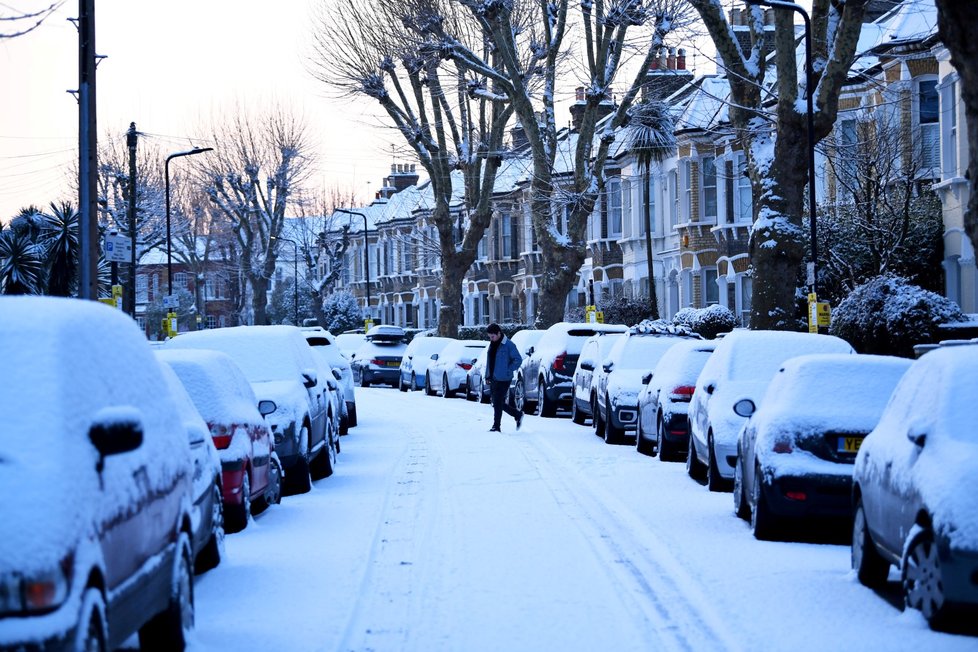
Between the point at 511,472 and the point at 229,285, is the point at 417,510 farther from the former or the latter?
the point at 229,285

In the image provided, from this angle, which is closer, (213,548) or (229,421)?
(213,548)

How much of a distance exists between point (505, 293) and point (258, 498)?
5953 centimetres

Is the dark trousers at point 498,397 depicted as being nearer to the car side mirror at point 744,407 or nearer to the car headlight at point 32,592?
the car side mirror at point 744,407

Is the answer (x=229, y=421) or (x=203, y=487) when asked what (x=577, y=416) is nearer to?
(x=229, y=421)

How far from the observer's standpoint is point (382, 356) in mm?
46906

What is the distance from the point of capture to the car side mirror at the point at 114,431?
5883 millimetres

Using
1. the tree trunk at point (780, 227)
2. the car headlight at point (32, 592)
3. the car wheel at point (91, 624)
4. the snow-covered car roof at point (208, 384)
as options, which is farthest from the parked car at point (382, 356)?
the car headlight at point (32, 592)

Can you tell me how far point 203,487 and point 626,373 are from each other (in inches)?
522

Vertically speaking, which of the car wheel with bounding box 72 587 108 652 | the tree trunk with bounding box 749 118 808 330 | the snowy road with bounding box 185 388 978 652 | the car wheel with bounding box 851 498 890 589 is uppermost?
the tree trunk with bounding box 749 118 808 330

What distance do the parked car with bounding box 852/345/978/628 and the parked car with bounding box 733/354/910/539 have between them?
136cm

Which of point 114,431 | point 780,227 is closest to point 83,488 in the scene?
point 114,431

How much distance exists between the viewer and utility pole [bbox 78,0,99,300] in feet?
70.0

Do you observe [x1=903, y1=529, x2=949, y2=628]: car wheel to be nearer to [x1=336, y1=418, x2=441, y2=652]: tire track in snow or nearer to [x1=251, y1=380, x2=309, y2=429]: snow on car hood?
[x1=336, y1=418, x2=441, y2=652]: tire track in snow

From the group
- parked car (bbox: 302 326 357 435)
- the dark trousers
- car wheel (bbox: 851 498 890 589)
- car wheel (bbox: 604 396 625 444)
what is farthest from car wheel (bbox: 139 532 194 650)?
parked car (bbox: 302 326 357 435)
